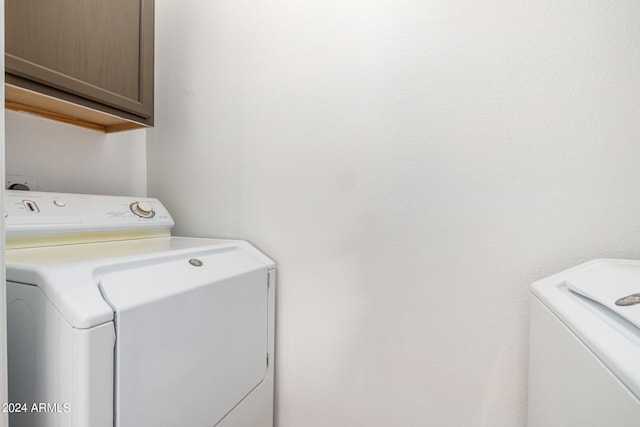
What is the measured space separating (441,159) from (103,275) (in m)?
0.96

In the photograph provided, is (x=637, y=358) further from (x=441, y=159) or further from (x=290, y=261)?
(x=290, y=261)

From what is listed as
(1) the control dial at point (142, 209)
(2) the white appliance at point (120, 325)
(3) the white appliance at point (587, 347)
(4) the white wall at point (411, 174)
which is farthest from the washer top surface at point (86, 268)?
(3) the white appliance at point (587, 347)

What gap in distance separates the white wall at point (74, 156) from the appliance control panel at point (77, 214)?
231 millimetres

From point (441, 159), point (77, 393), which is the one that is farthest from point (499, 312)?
point (77, 393)

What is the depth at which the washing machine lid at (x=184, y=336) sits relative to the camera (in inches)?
21.2

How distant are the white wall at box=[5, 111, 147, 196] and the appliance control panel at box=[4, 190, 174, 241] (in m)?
0.23

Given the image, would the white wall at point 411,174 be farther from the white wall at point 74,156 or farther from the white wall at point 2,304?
the white wall at point 2,304

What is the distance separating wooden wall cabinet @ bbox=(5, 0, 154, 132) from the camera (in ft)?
2.43

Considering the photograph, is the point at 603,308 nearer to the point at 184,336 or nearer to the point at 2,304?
the point at 184,336

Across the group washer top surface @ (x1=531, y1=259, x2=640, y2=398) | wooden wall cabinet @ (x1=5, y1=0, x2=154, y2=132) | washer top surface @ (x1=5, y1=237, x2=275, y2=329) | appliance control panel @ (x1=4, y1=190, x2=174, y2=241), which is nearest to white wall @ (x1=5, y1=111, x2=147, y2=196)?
wooden wall cabinet @ (x1=5, y1=0, x2=154, y2=132)

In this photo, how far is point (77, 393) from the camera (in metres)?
0.48

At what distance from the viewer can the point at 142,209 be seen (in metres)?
1.10

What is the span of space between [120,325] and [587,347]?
0.81 m

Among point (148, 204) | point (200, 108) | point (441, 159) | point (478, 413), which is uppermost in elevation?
point (200, 108)
